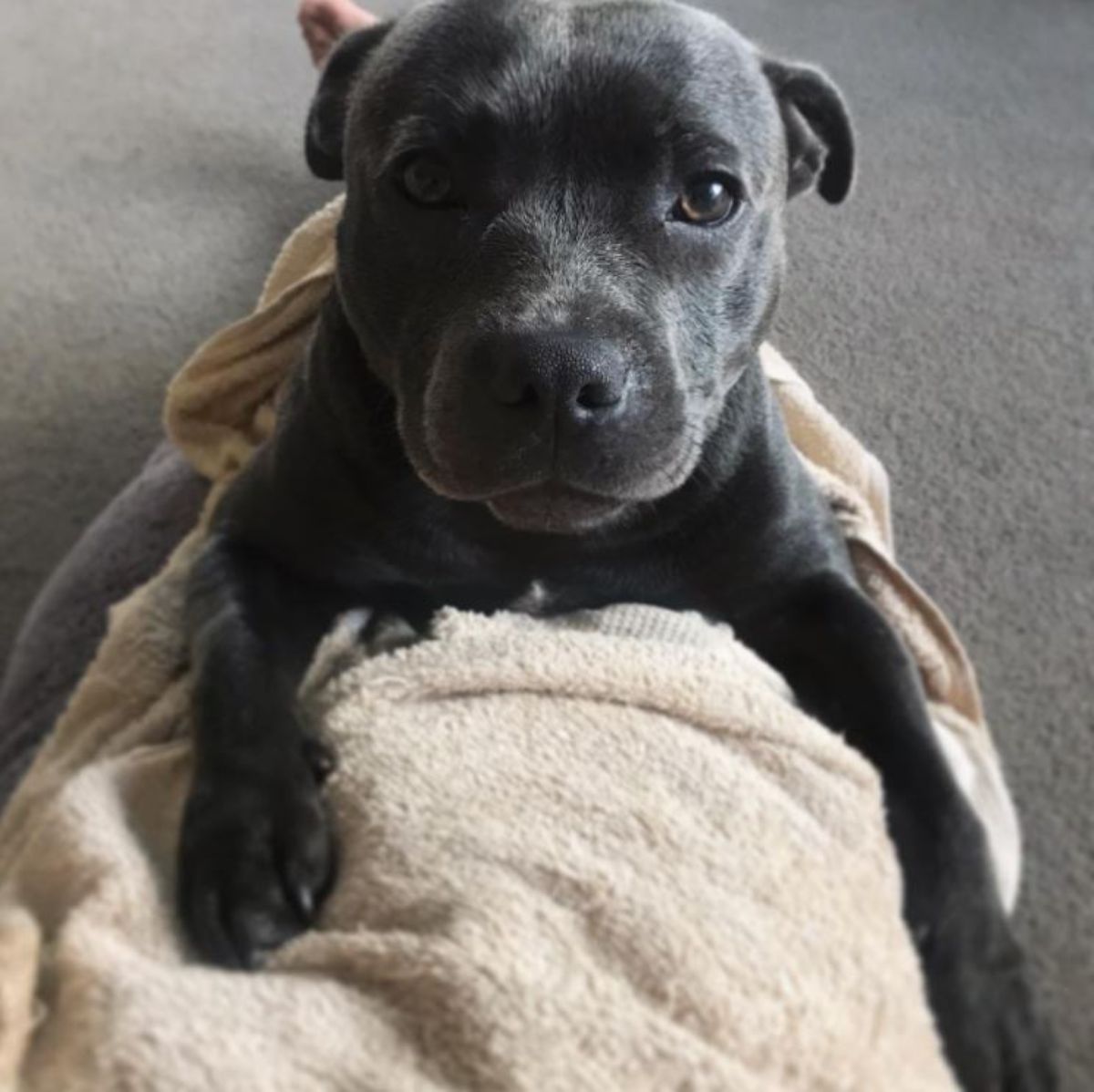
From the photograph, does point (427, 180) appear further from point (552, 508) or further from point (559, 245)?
point (552, 508)

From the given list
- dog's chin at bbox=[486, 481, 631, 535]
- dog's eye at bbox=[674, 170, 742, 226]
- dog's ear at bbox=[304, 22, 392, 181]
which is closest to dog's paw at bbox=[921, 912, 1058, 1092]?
dog's chin at bbox=[486, 481, 631, 535]

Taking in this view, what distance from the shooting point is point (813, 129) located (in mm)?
1643

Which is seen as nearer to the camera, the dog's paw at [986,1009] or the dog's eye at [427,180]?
the dog's paw at [986,1009]

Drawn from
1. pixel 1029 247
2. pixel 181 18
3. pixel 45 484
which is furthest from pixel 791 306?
pixel 181 18

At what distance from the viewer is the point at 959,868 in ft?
4.17

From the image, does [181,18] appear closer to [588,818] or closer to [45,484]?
[45,484]

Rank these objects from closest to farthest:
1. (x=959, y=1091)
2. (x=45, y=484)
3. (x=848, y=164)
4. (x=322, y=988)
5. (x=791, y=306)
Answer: (x=322, y=988), (x=959, y=1091), (x=848, y=164), (x=45, y=484), (x=791, y=306)

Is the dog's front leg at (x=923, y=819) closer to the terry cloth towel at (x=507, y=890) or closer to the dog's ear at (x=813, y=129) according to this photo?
the terry cloth towel at (x=507, y=890)

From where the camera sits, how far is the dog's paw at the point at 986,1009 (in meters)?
1.19

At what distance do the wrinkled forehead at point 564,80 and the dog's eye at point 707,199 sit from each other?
0.11ft

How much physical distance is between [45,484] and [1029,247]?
197 centimetres

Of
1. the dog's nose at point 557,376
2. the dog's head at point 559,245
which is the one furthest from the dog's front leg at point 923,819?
the dog's nose at point 557,376

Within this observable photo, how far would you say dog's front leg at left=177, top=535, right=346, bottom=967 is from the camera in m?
1.12

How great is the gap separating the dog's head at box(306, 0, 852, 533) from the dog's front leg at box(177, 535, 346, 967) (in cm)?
25
